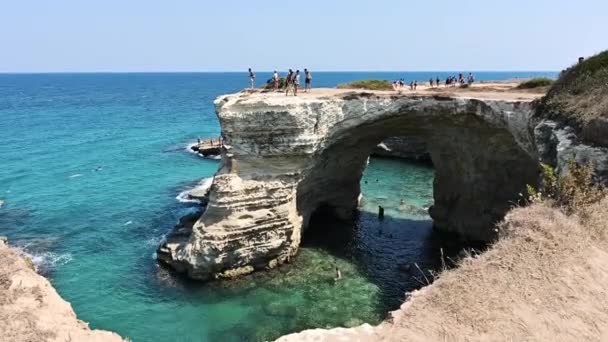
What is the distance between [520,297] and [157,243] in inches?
912

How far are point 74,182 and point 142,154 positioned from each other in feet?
46.8

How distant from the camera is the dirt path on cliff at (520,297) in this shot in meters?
10.2

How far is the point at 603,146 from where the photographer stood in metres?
17.6

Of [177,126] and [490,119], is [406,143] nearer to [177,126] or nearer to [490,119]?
[490,119]

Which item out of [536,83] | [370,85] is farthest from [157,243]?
[536,83]

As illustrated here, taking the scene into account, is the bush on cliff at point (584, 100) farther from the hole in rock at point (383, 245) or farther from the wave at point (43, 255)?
the wave at point (43, 255)

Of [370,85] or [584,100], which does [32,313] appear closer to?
[584,100]

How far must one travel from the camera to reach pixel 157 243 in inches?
1146

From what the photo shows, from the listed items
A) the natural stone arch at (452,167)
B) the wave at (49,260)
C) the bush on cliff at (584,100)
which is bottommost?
the wave at (49,260)

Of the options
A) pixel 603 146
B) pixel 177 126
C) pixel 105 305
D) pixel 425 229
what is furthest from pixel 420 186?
pixel 177 126

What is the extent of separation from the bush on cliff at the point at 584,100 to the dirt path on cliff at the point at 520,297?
6.27m

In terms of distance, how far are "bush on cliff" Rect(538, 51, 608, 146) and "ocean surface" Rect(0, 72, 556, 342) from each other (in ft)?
34.2

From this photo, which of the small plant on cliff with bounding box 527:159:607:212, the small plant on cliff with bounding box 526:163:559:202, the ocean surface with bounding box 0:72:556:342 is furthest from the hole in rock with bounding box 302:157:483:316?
the small plant on cliff with bounding box 527:159:607:212

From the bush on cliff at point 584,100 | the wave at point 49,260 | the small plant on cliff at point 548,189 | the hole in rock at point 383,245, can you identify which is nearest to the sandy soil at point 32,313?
the hole in rock at point 383,245
